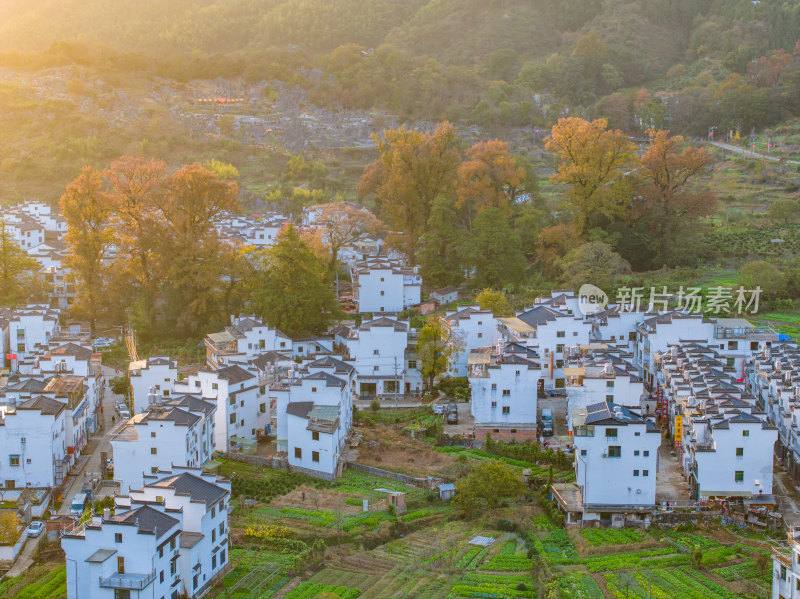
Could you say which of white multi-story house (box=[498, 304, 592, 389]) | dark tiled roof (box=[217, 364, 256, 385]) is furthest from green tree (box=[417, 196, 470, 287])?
dark tiled roof (box=[217, 364, 256, 385])

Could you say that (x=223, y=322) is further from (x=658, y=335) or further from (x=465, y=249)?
(x=658, y=335)

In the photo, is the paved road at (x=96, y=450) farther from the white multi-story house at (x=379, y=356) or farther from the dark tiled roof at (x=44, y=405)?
the white multi-story house at (x=379, y=356)

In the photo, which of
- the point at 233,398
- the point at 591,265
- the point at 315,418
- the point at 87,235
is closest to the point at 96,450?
the point at 233,398

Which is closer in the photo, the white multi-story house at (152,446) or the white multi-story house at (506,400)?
the white multi-story house at (152,446)

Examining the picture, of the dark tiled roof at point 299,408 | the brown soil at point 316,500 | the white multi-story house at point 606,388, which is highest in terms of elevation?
the white multi-story house at point 606,388

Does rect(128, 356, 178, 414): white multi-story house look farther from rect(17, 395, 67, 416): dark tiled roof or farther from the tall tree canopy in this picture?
the tall tree canopy

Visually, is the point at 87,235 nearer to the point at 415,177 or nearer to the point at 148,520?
the point at 415,177

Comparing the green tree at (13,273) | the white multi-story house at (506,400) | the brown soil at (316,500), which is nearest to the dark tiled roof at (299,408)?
the brown soil at (316,500)
